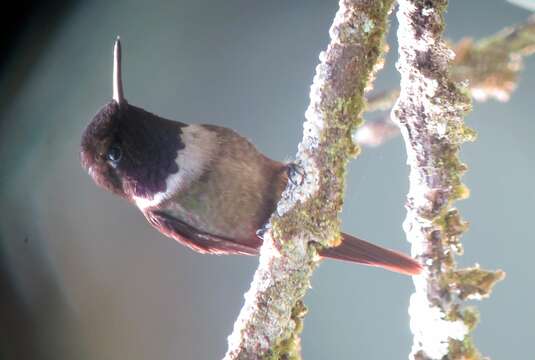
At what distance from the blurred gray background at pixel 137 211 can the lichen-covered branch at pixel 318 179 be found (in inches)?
23.3

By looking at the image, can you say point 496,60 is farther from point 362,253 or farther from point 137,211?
point 137,211

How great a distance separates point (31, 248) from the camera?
163 cm

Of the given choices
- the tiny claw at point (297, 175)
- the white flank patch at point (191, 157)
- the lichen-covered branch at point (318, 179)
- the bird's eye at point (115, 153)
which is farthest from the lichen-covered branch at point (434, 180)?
the bird's eye at point (115, 153)

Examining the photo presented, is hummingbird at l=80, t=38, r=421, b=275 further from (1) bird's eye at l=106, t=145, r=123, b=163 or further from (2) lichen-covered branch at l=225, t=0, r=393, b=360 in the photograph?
(2) lichen-covered branch at l=225, t=0, r=393, b=360

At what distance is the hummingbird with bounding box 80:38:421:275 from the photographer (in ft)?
3.57

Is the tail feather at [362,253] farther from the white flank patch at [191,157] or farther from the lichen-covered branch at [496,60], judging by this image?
the white flank patch at [191,157]

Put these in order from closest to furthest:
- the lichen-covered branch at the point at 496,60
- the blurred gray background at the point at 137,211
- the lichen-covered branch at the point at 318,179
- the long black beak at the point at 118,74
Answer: the lichen-covered branch at the point at 318,179 → the long black beak at the point at 118,74 → the lichen-covered branch at the point at 496,60 → the blurred gray background at the point at 137,211

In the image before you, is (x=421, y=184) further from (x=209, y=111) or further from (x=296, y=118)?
(x=209, y=111)

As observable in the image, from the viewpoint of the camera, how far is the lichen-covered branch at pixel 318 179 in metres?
0.76

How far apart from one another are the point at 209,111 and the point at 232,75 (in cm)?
14

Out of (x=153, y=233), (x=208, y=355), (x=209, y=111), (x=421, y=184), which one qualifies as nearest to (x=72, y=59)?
(x=209, y=111)

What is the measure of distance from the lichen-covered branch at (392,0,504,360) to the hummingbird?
20 cm

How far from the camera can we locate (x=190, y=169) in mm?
1124

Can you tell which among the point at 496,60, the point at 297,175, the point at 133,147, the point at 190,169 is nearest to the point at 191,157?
the point at 190,169
